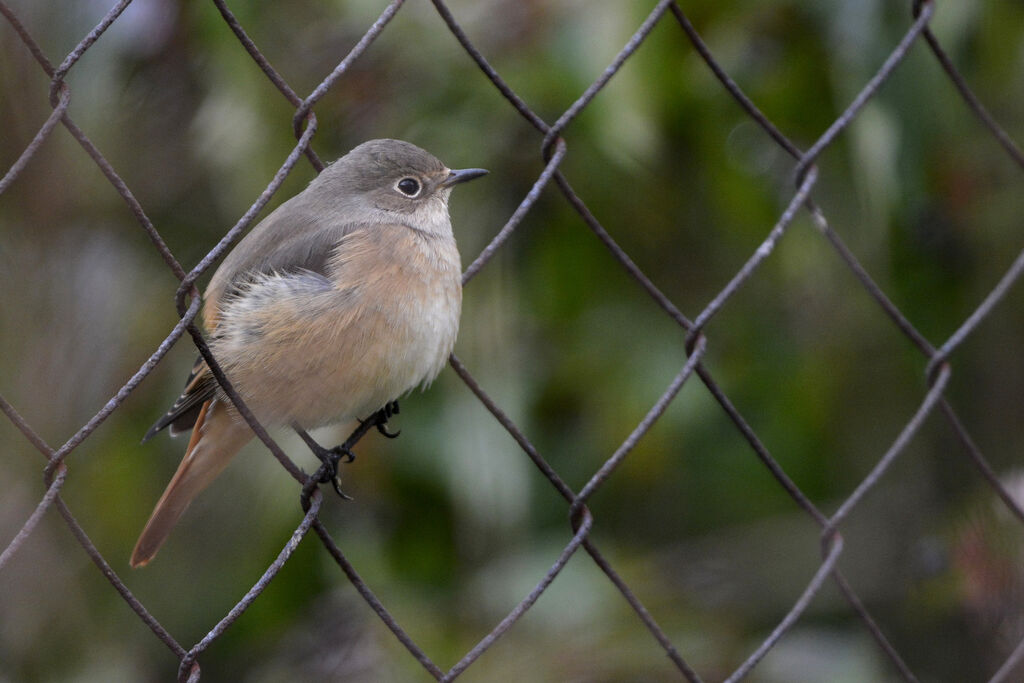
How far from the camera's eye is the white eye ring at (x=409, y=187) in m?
2.41

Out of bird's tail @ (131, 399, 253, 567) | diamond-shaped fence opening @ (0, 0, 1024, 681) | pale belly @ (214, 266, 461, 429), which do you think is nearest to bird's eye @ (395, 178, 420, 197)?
diamond-shaped fence opening @ (0, 0, 1024, 681)

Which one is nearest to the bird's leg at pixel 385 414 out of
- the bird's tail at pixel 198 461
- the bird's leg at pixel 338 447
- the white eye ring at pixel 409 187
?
the bird's leg at pixel 338 447

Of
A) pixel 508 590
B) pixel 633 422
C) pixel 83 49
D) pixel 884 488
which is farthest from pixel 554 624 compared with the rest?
pixel 83 49

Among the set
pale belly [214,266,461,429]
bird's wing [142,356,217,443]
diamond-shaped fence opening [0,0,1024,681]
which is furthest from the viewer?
diamond-shaped fence opening [0,0,1024,681]

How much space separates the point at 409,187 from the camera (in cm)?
243

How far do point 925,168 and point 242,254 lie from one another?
6.51ft

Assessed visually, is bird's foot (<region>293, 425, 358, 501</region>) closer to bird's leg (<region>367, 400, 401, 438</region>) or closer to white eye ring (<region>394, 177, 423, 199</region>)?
bird's leg (<region>367, 400, 401, 438</region>)

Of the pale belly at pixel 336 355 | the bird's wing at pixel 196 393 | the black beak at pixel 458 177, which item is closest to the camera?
the bird's wing at pixel 196 393

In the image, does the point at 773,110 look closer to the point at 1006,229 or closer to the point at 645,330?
the point at 645,330

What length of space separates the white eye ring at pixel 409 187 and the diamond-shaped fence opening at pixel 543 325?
0.98ft

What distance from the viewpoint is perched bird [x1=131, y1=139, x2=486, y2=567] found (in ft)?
6.36

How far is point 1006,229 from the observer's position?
3.41 metres

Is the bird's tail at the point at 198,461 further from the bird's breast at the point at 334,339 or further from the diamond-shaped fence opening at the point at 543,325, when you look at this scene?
the diamond-shaped fence opening at the point at 543,325

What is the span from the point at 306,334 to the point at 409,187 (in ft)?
1.98
